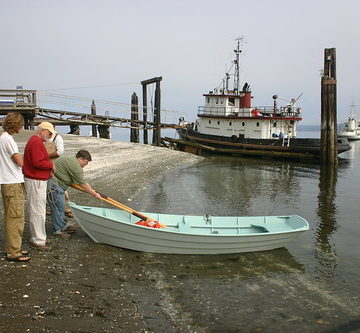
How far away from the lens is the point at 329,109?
1029 inches

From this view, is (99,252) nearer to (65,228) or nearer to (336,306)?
(65,228)

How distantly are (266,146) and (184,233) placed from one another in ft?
77.4

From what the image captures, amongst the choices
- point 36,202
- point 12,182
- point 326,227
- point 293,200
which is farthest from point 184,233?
point 293,200

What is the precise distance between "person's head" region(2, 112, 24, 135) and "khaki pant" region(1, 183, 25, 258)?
813 mm

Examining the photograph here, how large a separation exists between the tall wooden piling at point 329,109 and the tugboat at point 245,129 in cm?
155

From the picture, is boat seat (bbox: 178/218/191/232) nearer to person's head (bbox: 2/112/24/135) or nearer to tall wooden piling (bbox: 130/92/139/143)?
person's head (bbox: 2/112/24/135)

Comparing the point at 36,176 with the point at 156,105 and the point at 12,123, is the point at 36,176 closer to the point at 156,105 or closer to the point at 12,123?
the point at 12,123

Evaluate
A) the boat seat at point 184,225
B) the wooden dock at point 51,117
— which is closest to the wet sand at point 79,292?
the boat seat at point 184,225

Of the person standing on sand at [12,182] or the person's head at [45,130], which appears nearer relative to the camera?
the person standing on sand at [12,182]

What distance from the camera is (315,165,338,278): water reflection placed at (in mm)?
8109

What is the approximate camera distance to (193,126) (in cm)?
3812

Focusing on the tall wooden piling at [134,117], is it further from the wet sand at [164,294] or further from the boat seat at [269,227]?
the wet sand at [164,294]

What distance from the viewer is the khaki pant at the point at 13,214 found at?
5676mm

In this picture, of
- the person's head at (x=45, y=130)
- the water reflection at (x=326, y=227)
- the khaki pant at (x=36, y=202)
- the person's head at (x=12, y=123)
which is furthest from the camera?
the water reflection at (x=326, y=227)
